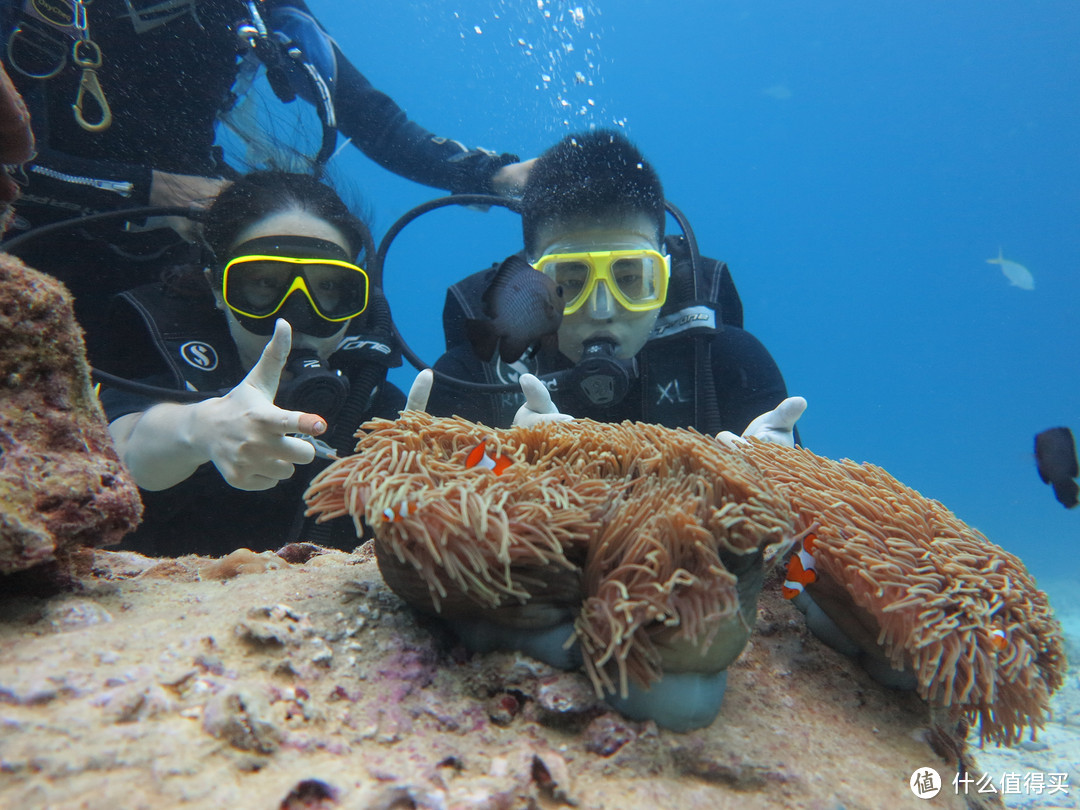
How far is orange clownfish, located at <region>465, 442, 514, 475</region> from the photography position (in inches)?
59.9

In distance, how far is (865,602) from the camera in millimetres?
1533

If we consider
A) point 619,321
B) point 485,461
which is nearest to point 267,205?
point 619,321

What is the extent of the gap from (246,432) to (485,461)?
0.93m

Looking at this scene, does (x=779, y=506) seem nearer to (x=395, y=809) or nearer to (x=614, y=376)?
(x=395, y=809)

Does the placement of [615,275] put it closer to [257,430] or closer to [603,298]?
[603,298]

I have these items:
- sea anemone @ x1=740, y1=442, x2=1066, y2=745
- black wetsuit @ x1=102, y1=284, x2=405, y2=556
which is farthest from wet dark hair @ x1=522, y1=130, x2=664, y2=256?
sea anemone @ x1=740, y1=442, x2=1066, y2=745

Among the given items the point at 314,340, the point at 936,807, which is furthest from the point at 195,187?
the point at 936,807

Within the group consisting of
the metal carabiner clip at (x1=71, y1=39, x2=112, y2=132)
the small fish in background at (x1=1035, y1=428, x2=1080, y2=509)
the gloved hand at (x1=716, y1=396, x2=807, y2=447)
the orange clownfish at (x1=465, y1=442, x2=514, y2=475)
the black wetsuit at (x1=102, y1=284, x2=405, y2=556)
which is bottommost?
the black wetsuit at (x1=102, y1=284, x2=405, y2=556)

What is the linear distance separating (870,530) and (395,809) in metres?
1.44

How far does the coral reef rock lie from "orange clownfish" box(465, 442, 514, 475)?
0.90 meters

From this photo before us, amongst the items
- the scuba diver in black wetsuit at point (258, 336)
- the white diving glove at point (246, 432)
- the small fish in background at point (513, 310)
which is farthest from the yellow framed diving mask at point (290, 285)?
the white diving glove at point (246, 432)

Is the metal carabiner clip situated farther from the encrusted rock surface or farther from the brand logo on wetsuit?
the encrusted rock surface

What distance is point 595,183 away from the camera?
3.86 m

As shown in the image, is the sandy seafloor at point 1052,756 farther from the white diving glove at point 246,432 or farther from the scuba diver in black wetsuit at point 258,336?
the scuba diver in black wetsuit at point 258,336
